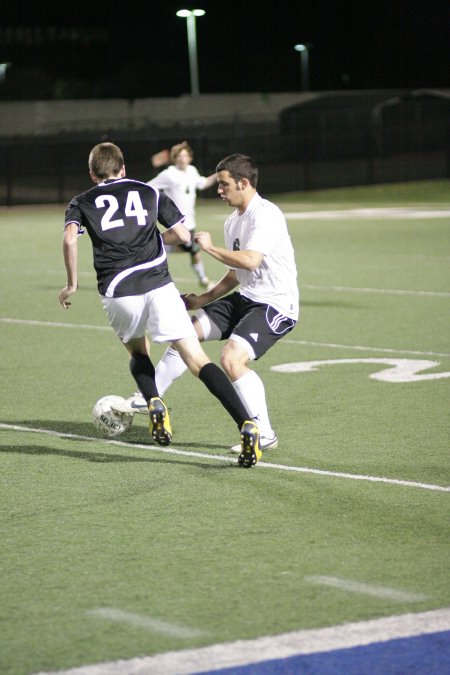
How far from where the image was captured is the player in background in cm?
761

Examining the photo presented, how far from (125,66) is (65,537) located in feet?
269

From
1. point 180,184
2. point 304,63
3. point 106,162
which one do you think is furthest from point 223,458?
point 304,63

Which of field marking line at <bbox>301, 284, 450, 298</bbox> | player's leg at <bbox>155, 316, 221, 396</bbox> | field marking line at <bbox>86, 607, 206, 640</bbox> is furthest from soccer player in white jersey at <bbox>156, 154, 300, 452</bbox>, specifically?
field marking line at <bbox>301, 284, 450, 298</bbox>

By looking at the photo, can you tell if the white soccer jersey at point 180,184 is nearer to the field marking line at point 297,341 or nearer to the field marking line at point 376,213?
the field marking line at point 297,341

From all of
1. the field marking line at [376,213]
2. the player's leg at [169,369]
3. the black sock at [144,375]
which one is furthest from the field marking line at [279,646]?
the field marking line at [376,213]

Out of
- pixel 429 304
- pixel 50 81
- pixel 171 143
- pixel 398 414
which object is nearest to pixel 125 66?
pixel 50 81

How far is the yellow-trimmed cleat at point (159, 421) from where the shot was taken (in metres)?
7.49

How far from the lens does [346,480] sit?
276 inches

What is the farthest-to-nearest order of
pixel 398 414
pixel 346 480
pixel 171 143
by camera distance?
pixel 171 143 < pixel 398 414 < pixel 346 480

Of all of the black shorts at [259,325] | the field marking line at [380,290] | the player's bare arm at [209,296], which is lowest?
the field marking line at [380,290]

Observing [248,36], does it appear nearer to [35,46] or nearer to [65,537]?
[35,46]

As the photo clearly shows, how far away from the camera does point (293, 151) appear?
50.8 m

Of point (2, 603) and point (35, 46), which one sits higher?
point (35, 46)

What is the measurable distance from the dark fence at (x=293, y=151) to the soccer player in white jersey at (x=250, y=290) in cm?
3498
